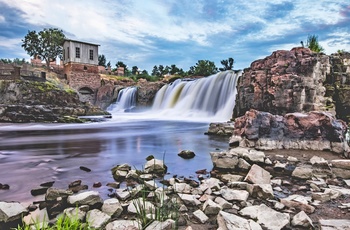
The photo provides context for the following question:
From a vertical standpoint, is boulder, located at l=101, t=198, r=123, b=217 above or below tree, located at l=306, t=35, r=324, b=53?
below

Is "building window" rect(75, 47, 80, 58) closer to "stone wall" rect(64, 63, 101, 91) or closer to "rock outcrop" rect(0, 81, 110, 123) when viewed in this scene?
"stone wall" rect(64, 63, 101, 91)

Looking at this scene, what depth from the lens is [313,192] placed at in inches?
136

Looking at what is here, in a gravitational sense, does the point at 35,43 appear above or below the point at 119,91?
above

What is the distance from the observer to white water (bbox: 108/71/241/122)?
18.8m

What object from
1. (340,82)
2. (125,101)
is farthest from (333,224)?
(125,101)

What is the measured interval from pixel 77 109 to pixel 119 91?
45.9 feet

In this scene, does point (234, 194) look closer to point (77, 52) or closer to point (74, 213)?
point (74, 213)

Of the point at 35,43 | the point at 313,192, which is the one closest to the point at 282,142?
the point at 313,192

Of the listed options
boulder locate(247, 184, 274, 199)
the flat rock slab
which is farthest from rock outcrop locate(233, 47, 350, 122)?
the flat rock slab

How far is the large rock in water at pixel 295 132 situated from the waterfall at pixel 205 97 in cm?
1084

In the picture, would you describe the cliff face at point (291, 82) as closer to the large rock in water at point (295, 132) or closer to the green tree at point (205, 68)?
the large rock in water at point (295, 132)

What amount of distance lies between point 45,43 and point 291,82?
5066 cm

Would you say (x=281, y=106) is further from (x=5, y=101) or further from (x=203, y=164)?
(x=5, y=101)

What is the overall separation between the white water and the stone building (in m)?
16.0
